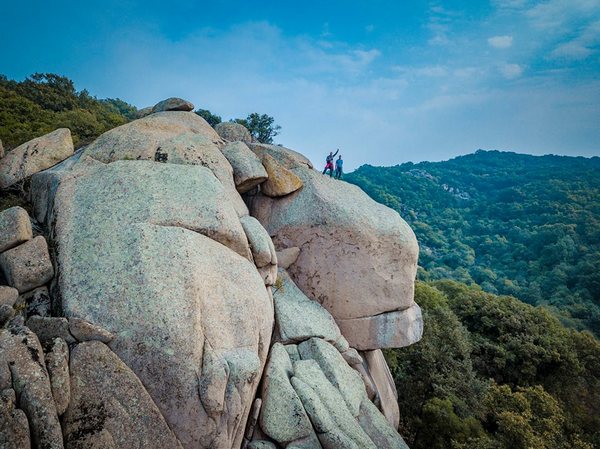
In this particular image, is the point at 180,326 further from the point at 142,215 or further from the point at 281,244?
the point at 281,244

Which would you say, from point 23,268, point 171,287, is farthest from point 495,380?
point 23,268

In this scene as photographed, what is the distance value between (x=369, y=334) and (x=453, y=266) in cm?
9298

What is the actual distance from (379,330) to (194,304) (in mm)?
9838

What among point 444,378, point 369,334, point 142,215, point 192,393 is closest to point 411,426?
point 444,378

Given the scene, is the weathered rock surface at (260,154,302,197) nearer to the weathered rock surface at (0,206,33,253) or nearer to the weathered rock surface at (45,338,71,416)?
the weathered rock surface at (0,206,33,253)

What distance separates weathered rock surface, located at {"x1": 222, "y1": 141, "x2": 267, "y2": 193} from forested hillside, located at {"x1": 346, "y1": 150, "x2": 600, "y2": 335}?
56.7 metres

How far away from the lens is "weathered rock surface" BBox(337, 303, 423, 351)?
1481 centimetres

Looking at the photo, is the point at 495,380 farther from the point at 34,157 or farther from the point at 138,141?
the point at 34,157

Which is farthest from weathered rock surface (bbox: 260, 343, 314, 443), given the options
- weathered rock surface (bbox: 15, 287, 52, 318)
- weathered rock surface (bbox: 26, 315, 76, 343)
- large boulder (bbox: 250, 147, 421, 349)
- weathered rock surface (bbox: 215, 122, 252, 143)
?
weathered rock surface (bbox: 215, 122, 252, 143)

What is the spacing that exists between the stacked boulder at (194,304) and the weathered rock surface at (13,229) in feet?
0.21

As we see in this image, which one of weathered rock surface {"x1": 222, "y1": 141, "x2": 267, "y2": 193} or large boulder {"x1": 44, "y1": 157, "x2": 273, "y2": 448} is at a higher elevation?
weathered rock surface {"x1": 222, "y1": 141, "x2": 267, "y2": 193}

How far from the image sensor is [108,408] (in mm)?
6512

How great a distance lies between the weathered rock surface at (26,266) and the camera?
330 inches

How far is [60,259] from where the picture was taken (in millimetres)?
8836
